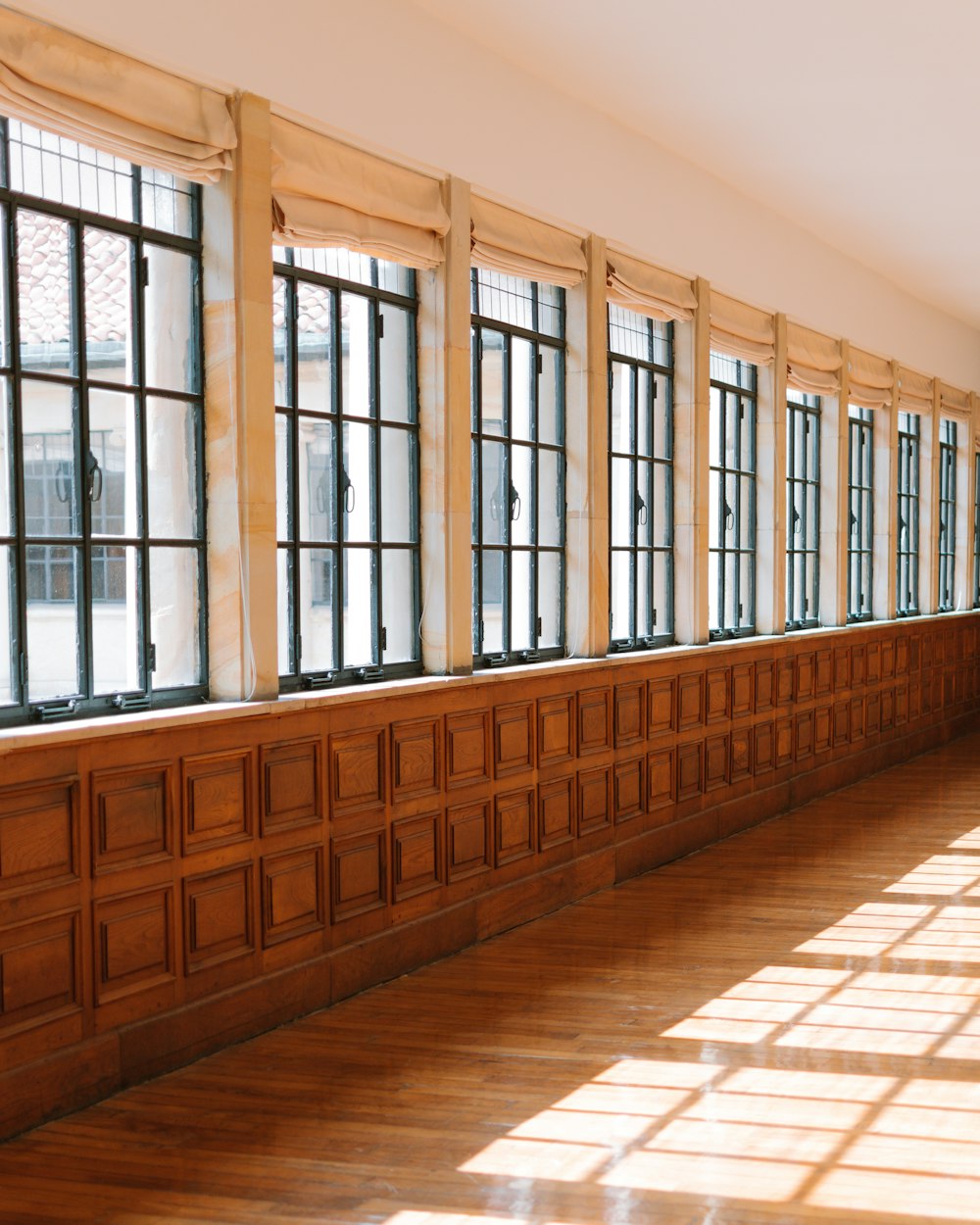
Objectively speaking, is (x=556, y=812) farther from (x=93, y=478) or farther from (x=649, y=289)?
(x=93, y=478)

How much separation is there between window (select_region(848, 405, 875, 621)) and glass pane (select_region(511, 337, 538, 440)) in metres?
5.52

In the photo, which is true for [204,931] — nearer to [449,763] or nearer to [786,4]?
[449,763]

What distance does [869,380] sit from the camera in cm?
1137

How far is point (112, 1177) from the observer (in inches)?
142

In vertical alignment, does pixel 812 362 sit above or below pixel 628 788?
above

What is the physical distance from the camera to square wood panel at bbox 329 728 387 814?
16.9 ft

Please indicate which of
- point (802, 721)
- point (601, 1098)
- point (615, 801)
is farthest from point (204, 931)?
point (802, 721)

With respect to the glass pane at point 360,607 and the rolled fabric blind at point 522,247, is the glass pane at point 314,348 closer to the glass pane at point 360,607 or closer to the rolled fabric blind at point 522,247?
the glass pane at point 360,607

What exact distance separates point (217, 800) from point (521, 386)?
9.81 feet

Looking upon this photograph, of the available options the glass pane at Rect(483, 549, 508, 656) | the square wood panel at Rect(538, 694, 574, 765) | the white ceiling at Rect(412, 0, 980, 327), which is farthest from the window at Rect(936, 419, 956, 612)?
the glass pane at Rect(483, 549, 508, 656)

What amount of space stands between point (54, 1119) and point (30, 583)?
5.14 ft

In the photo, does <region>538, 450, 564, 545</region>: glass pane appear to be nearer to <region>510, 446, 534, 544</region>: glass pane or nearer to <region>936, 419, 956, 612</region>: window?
<region>510, 446, 534, 544</region>: glass pane

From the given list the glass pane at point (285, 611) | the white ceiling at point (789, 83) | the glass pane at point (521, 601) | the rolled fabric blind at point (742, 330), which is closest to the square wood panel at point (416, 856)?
the glass pane at point (285, 611)

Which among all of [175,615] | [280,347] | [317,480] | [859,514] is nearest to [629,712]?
[317,480]
